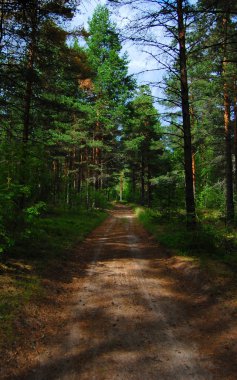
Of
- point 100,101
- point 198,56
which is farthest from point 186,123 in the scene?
point 100,101

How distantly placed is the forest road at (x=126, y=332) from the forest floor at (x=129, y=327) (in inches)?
0.5

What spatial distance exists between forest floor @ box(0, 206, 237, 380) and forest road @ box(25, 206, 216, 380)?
1 cm

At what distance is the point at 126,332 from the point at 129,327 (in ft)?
0.74

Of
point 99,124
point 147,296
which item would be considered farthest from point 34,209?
point 99,124

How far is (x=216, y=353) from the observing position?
16.0ft

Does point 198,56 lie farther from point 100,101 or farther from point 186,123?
point 100,101

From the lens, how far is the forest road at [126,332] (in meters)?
4.41

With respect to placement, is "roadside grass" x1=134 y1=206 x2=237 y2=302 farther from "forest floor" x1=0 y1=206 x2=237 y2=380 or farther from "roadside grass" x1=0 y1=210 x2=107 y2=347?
"roadside grass" x1=0 y1=210 x2=107 y2=347

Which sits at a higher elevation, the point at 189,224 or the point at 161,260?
the point at 189,224

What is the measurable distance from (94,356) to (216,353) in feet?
5.81

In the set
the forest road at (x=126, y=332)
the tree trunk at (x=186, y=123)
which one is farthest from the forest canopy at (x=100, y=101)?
the forest road at (x=126, y=332)

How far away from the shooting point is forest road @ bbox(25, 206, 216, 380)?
4406 mm

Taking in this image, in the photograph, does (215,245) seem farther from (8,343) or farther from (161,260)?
(8,343)

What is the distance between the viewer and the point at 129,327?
5816 millimetres
